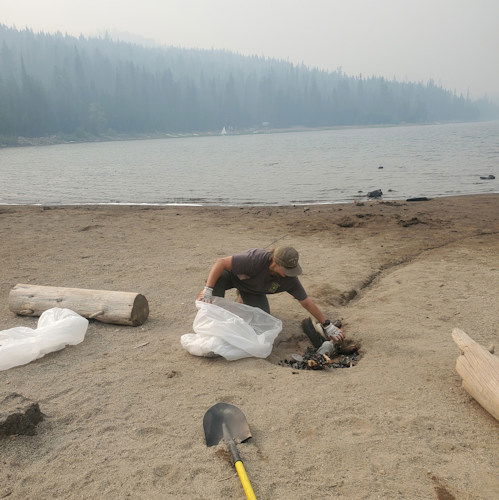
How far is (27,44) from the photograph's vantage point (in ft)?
550

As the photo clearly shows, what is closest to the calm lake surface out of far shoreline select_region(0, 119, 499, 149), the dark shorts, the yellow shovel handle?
the dark shorts

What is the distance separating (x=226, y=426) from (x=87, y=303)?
3.03m

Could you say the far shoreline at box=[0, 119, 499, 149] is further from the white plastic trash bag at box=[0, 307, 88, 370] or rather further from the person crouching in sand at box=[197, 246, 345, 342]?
the person crouching in sand at box=[197, 246, 345, 342]

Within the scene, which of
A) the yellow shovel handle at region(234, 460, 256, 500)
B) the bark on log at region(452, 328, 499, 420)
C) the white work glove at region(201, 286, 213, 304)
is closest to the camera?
the yellow shovel handle at region(234, 460, 256, 500)

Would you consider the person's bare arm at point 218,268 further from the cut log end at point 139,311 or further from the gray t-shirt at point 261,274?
the cut log end at point 139,311

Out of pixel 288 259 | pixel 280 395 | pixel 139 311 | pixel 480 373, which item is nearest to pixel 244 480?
pixel 280 395

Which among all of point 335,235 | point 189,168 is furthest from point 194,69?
point 335,235

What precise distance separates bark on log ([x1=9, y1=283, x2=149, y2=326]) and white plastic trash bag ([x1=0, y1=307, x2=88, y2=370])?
31 centimetres

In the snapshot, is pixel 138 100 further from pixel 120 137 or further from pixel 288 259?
pixel 288 259

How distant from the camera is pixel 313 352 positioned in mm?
5477

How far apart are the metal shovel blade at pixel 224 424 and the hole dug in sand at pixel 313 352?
134 cm

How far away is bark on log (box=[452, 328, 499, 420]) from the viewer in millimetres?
3820

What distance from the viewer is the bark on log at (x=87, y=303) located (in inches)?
235

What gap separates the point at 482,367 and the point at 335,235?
698 centimetres
